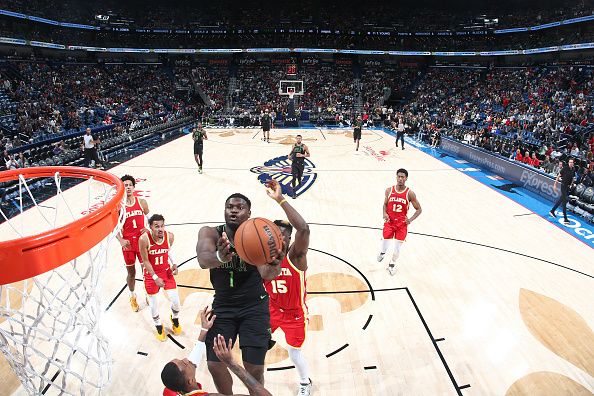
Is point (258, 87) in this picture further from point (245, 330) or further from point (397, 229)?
point (245, 330)

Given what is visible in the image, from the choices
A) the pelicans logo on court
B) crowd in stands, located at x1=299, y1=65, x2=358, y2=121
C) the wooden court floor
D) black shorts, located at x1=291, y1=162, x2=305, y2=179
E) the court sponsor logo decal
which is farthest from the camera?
crowd in stands, located at x1=299, y1=65, x2=358, y2=121

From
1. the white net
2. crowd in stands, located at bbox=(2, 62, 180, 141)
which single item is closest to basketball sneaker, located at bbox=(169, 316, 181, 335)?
the white net

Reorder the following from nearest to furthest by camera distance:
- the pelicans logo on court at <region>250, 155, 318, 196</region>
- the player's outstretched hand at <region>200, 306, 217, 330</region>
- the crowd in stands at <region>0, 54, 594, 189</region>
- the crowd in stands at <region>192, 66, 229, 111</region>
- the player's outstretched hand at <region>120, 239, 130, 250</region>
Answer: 1. the player's outstretched hand at <region>200, 306, 217, 330</region>
2. the player's outstretched hand at <region>120, 239, 130, 250</region>
3. the pelicans logo on court at <region>250, 155, 318, 196</region>
4. the crowd in stands at <region>0, 54, 594, 189</region>
5. the crowd in stands at <region>192, 66, 229, 111</region>

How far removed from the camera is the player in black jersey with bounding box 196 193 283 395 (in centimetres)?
301

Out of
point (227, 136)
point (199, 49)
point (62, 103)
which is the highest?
point (199, 49)

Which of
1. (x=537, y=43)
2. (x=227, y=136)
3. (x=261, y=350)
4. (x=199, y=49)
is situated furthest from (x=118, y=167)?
(x=537, y=43)

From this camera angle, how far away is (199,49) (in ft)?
119

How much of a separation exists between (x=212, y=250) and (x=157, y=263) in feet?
6.22

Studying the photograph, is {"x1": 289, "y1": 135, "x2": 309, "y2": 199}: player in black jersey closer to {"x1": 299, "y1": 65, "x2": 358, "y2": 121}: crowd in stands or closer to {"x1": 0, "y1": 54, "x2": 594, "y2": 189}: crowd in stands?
{"x1": 0, "y1": 54, "x2": 594, "y2": 189}: crowd in stands

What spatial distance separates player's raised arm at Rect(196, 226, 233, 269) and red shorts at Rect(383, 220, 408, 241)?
3.76m

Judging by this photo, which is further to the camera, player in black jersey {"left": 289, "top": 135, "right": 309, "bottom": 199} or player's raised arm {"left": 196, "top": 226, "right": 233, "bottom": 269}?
player in black jersey {"left": 289, "top": 135, "right": 309, "bottom": 199}

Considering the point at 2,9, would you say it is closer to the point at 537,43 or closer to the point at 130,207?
the point at 130,207

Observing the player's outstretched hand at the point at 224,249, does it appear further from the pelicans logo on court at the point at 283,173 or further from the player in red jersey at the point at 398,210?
the pelicans logo on court at the point at 283,173

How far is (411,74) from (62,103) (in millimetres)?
31047
